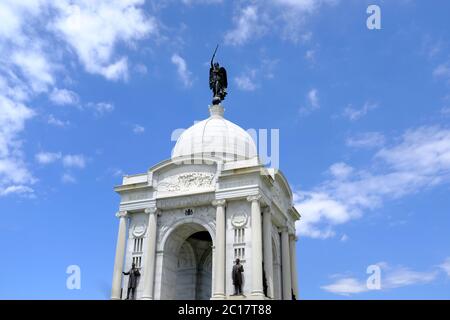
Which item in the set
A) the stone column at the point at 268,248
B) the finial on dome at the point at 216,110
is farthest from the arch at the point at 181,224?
the finial on dome at the point at 216,110

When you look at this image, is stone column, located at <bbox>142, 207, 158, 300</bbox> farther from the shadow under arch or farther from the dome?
the dome

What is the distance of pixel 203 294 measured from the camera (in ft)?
110

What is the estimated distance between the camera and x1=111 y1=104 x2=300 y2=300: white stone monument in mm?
27500

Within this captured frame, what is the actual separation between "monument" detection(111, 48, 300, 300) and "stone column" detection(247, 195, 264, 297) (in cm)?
6

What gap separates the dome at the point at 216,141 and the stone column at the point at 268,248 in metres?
5.34

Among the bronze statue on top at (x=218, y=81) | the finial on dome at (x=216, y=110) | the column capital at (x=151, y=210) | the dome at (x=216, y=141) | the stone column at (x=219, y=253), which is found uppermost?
the bronze statue on top at (x=218, y=81)

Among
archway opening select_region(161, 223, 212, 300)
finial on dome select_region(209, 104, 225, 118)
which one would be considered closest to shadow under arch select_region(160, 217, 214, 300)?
archway opening select_region(161, 223, 212, 300)

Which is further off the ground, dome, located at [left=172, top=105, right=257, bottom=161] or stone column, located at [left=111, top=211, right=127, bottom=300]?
dome, located at [left=172, top=105, right=257, bottom=161]

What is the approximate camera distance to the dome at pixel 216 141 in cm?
3319

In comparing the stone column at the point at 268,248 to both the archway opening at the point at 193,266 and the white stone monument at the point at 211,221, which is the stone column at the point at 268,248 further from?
the archway opening at the point at 193,266
